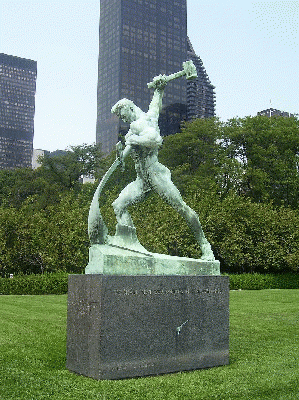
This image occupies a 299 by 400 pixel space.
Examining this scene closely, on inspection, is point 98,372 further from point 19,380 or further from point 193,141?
point 193,141

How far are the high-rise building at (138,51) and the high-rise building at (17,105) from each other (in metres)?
39.1

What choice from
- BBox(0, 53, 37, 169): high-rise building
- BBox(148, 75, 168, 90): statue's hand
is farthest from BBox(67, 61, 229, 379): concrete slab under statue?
BBox(0, 53, 37, 169): high-rise building

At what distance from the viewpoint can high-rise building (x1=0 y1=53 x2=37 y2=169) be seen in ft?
365

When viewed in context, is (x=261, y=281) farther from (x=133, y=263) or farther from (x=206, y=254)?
(x=133, y=263)

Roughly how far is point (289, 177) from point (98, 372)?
104 ft

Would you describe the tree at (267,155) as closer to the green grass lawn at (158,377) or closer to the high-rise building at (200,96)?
the green grass lawn at (158,377)

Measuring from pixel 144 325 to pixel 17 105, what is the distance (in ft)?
411

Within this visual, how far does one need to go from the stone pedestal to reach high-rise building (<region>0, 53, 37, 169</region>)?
102 metres

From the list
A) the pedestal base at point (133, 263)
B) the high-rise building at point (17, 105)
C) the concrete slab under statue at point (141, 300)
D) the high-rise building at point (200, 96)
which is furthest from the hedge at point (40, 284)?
the high-rise building at point (17, 105)

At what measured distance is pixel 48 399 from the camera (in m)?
5.64

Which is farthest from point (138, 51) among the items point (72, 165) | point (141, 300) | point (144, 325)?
point (144, 325)

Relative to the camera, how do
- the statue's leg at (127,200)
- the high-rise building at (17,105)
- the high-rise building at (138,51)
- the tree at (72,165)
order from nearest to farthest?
the statue's leg at (127,200), the tree at (72,165), the high-rise building at (138,51), the high-rise building at (17,105)

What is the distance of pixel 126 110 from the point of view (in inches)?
323

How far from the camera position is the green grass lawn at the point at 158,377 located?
19.5ft
